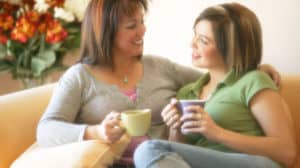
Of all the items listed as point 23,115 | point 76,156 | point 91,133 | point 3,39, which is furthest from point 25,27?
point 76,156

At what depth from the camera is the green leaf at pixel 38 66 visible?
84.3 inches

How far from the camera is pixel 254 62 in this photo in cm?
142

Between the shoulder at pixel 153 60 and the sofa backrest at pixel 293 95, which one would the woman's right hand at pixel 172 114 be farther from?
the sofa backrest at pixel 293 95

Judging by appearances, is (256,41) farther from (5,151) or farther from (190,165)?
(5,151)

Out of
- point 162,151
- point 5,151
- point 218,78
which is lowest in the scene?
point 5,151

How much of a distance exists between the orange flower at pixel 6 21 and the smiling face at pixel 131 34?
819mm

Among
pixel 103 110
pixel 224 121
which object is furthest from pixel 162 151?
pixel 103 110

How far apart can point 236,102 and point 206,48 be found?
201mm

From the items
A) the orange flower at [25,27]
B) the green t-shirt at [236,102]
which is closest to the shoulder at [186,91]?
the green t-shirt at [236,102]

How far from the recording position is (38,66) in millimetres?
2150

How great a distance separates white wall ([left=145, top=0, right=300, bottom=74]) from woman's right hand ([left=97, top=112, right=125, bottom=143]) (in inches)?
32.2

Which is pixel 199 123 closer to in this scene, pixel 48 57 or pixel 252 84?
pixel 252 84

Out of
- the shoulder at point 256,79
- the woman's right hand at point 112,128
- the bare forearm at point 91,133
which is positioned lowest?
the bare forearm at point 91,133

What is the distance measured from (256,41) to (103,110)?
0.57 meters
